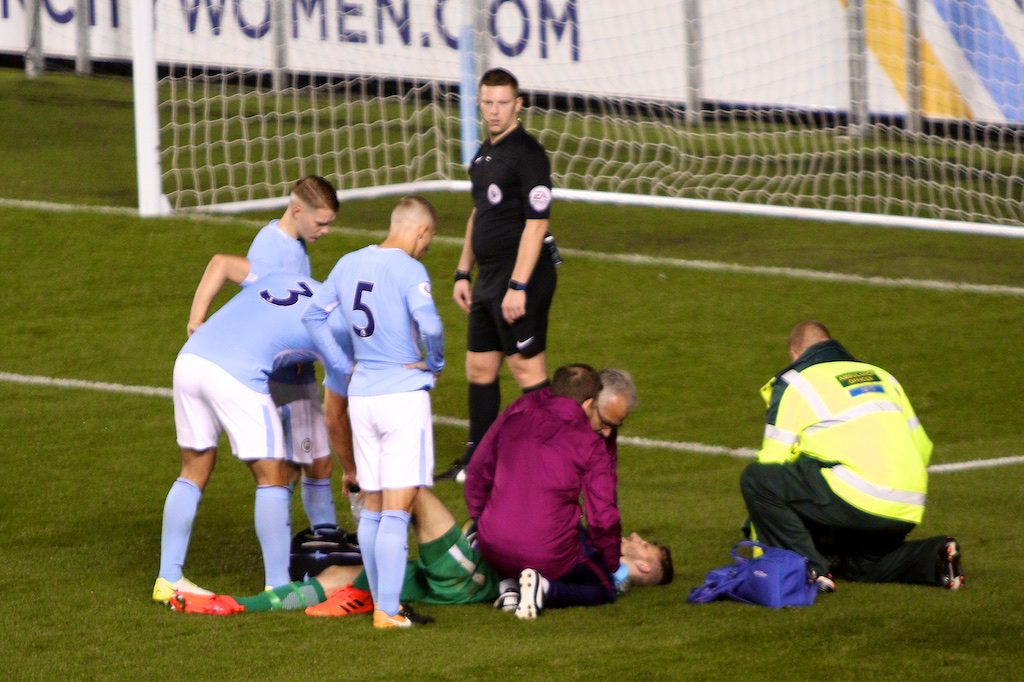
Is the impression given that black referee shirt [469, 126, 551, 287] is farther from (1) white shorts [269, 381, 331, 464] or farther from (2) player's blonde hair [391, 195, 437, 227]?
(2) player's blonde hair [391, 195, 437, 227]

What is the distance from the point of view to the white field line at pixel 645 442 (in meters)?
9.28

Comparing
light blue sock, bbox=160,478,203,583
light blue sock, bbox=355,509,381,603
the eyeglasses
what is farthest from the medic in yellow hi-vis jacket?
light blue sock, bbox=160,478,203,583

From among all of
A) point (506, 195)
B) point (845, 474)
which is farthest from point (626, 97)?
point (845, 474)

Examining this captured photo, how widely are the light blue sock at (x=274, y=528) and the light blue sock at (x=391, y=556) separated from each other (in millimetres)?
463

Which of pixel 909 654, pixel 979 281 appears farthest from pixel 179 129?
pixel 909 654

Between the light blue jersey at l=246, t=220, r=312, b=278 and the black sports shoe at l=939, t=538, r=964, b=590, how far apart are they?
2.73 m

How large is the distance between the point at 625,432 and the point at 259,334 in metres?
3.64

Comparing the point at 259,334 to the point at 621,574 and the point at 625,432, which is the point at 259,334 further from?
the point at 625,432

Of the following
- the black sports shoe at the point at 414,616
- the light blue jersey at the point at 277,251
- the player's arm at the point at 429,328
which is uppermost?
the light blue jersey at the point at 277,251

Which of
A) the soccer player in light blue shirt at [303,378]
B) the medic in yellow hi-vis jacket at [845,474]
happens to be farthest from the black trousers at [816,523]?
the soccer player in light blue shirt at [303,378]

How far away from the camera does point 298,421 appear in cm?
727

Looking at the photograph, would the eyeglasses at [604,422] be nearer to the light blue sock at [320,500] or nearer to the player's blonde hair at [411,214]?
the player's blonde hair at [411,214]

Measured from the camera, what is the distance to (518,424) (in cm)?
669

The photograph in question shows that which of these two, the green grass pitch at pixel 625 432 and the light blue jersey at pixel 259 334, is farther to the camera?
the light blue jersey at pixel 259 334
